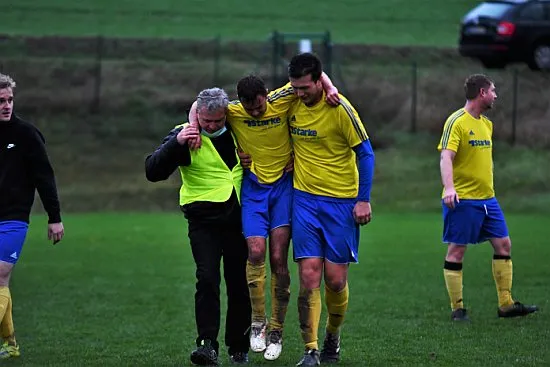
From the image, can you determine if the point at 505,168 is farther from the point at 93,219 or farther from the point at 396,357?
the point at 396,357

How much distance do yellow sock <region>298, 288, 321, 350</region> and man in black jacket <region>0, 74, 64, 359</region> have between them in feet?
6.05

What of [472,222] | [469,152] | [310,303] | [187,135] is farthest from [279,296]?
[469,152]

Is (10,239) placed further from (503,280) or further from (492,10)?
(492,10)

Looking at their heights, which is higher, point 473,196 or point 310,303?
point 473,196

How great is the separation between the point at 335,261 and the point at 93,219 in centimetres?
1480

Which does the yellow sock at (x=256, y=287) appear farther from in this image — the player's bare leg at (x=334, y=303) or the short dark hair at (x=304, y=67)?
the short dark hair at (x=304, y=67)

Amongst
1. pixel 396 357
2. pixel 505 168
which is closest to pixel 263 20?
pixel 505 168

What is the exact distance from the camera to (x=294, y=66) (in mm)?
7930

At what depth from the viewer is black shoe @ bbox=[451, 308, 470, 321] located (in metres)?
10.6

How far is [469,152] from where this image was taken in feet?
35.0

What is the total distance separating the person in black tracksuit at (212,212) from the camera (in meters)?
8.10

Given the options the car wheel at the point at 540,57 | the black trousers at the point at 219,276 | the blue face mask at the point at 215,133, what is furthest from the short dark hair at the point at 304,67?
the car wheel at the point at 540,57

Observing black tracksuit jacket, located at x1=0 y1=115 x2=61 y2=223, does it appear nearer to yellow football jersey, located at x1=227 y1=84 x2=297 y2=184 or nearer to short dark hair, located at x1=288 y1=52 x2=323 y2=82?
yellow football jersey, located at x1=227 y1=84 x2=297 y2=184

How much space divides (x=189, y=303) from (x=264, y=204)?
162 inches
